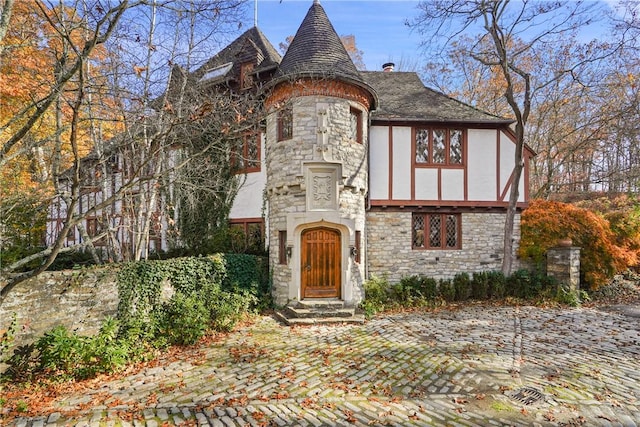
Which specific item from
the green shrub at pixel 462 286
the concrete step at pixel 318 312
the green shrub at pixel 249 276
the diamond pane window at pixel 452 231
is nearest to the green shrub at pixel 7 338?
the green shrub at pixel 249 276

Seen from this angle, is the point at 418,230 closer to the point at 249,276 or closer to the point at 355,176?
the point at 355,176

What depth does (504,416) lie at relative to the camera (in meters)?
4.02

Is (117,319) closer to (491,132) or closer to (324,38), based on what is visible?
(324,38)

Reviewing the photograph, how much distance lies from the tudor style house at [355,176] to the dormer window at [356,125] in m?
0.03

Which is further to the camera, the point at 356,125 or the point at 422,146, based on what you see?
the point at 422,146

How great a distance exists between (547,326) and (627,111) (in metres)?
10.6

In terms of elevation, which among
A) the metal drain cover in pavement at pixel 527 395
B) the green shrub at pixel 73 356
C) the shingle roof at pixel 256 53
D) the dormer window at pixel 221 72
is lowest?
the metal drain cover in pavement at pixel 527 395

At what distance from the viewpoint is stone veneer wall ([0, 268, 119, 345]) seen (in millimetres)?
4891

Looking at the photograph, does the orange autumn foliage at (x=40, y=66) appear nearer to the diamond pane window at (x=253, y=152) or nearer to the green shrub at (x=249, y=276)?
the diamond pane window at (x=253, y=152)

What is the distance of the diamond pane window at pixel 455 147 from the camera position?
10758mm

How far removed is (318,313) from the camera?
27.4ft

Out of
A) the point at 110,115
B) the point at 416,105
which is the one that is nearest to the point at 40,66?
the point at 110,115

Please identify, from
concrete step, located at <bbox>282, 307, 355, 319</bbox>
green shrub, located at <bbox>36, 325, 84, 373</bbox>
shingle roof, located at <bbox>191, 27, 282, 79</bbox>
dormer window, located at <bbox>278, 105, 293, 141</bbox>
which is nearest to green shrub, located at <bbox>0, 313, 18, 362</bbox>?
green shrub, located at <bbox>36, 325, 84, 373</bbox>

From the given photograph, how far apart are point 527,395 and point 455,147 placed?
26.4 ft
